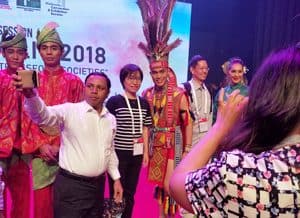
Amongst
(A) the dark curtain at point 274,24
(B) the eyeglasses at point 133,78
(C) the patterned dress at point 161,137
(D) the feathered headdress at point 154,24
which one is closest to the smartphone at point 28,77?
(B) the eyeglasses at point 133,78

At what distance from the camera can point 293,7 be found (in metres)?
5.05

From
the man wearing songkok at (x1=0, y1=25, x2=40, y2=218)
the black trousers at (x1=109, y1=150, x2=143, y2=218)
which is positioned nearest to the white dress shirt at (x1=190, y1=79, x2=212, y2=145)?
the black trousers at (x1=109, y1=150, x2=143, y2=218)

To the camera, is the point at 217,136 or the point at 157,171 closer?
the point at 217,136

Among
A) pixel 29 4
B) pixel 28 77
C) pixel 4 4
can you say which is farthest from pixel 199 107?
pixel 28 77

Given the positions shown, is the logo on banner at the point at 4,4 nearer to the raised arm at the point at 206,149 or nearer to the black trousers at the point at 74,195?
the black trousers at the point at 74,195

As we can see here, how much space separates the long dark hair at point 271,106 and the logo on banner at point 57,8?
3.50 meters

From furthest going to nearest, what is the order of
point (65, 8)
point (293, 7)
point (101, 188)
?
point (293, 7)
point (65, 8)
point (101, 188)

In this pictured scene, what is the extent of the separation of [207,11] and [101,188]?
353 centimetres

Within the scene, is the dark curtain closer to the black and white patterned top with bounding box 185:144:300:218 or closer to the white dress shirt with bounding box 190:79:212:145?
the white dress shirt with bounding box 190:79:212:145

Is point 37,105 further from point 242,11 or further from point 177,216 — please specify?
point 242,11

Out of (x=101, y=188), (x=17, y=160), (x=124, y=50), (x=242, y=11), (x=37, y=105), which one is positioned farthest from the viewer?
(x=242, y=11)

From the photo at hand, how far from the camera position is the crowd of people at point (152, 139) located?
69cm

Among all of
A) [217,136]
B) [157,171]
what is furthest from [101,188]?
[217,136]

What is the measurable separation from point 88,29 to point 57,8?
378mm
